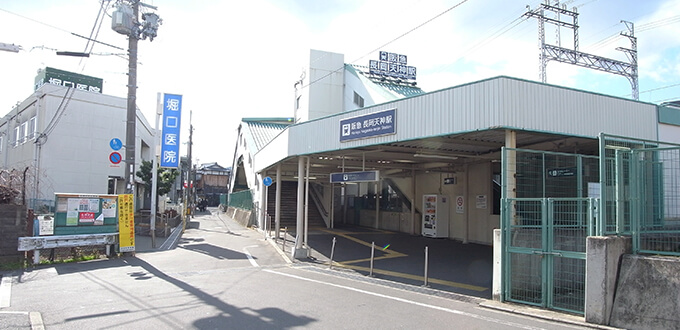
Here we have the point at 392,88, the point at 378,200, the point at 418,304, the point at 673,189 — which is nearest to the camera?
the point at 673,189

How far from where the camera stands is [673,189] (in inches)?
292

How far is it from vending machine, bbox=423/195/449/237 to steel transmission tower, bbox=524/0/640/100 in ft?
29.7

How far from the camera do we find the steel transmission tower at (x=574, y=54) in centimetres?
2291

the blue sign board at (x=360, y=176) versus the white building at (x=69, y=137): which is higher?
the white building at (x=69, y=137)

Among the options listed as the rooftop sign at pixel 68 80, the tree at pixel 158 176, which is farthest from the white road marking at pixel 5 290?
the rooftop sign at pixel 68 80

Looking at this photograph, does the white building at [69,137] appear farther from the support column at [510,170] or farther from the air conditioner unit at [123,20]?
the support column at [510,170]

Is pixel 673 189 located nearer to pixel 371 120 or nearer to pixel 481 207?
pixel 371 120

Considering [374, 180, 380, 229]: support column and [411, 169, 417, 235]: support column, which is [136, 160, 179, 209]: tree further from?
[411, 169, 417, 235]: support column

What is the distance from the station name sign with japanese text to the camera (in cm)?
3058

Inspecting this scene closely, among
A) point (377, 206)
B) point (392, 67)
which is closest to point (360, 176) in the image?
point (377, 206)

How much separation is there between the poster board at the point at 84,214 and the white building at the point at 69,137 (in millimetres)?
12989

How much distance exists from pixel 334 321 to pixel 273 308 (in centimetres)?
133

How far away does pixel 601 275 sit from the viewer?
698cm

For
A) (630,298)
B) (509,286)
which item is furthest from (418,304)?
(630,298)
